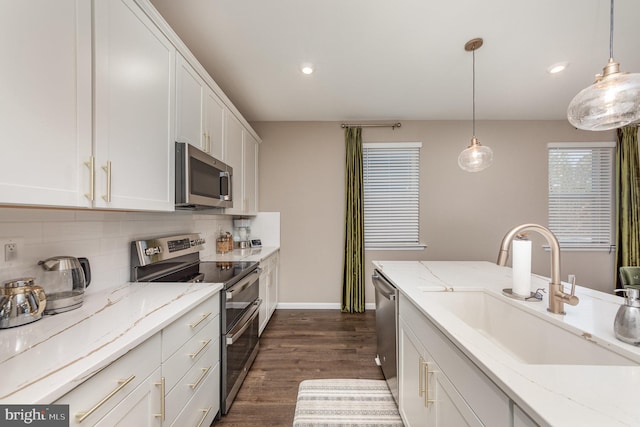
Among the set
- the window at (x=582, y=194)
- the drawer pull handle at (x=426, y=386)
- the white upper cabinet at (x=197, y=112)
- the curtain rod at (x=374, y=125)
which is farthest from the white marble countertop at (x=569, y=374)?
the window at (x=582, y=194)

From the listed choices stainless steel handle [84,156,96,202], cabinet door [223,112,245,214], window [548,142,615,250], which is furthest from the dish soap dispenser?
window [548,142,615,250]

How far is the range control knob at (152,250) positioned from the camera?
1.65m

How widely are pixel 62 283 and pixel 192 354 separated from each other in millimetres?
647

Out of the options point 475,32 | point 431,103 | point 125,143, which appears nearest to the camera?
point 125,143

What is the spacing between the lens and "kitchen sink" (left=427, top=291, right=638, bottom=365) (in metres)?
0.83

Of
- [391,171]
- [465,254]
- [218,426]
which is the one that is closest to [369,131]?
[391,171]

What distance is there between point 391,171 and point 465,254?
5.13 ft

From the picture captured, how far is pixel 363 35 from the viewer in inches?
73.1

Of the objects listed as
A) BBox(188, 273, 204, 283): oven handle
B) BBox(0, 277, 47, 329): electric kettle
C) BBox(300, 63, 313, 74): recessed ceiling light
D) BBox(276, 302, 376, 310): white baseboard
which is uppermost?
BBox(300, 63, 313, 74): recessed ceiling light

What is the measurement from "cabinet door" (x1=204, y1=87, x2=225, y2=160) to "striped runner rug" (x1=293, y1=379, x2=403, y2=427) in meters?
1.99

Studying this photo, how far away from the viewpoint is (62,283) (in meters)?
1.10

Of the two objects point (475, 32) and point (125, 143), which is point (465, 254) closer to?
point (475, 32)

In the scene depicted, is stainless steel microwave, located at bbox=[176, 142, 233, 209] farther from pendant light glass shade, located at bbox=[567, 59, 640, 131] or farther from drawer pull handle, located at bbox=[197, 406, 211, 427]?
pendant light glass shade, located at bbox=[567, 59, 640, 131]

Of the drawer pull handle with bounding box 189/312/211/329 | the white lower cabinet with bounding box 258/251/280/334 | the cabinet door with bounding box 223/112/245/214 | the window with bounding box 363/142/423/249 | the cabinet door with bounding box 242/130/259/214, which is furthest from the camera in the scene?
the window with bounding box 363/142/423/249
